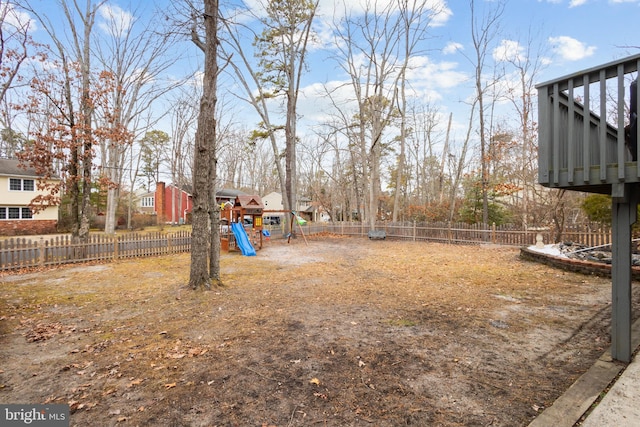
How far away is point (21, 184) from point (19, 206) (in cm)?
171

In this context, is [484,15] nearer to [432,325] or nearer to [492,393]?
[432,325]

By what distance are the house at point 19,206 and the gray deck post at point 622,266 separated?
29.6 m

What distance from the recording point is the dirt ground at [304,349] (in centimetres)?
258

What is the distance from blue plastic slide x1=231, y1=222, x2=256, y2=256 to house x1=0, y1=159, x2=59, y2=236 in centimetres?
1843

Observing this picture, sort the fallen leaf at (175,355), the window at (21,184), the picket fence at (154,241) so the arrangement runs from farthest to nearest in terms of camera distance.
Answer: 1. the window at (21,184)
2. the picket fence at (154,241)
3. the fallen leaf at (175,355)

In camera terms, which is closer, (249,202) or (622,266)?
(622,266)

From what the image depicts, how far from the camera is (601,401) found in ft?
8.10

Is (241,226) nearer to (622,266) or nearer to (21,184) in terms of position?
(622,266)

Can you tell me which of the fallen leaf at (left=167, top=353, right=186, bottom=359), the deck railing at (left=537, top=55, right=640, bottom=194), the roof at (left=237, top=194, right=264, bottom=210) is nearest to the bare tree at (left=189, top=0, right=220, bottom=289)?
the fallen leaf at (left=167, top=353, right=186, bottom=359)

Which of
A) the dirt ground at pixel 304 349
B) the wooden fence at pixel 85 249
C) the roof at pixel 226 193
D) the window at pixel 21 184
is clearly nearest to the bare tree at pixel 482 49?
the dirt ground at pixel 304 349

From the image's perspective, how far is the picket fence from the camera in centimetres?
920

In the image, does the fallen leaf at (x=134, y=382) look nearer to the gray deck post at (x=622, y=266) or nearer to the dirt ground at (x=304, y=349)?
the dirt ground at (x=304, y=349)

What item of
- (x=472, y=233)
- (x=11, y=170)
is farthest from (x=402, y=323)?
(x=11, y=170)

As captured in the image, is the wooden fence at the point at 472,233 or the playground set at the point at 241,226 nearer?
the wooden fence at the point at 472,233
